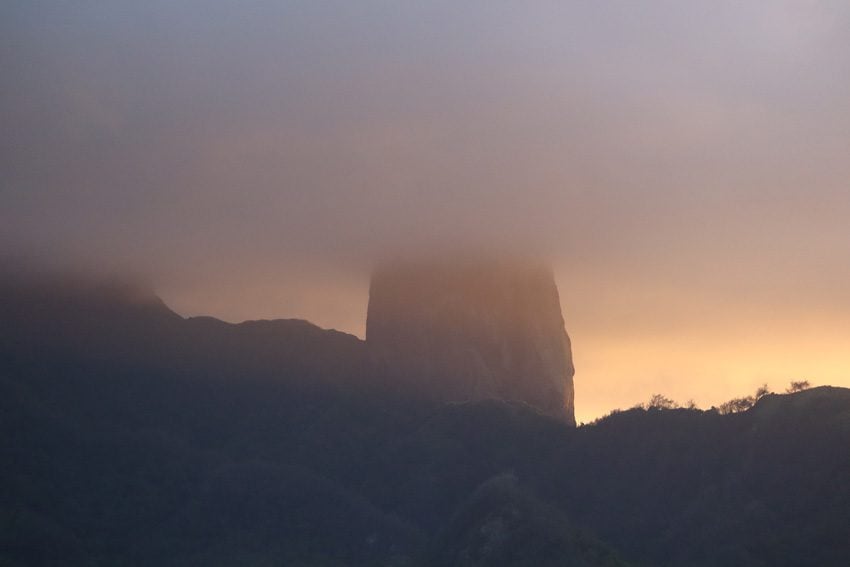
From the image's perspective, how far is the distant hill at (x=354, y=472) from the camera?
13075 centimetres

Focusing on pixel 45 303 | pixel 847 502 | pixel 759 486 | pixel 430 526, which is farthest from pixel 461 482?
pixel 45 303

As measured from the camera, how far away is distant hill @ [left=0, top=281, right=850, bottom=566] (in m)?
131

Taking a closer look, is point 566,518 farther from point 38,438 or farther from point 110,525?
point 38,438

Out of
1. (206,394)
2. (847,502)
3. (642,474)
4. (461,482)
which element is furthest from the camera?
(206,394)

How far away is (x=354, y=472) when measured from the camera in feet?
566

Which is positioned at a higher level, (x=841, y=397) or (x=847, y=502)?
(x=841, y=397)

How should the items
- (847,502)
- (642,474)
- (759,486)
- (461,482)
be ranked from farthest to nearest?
(461,482), (642,474), (759,486), (847,502)

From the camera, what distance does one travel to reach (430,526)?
155m

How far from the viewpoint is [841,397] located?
446 feet

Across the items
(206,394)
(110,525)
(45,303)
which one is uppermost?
(45,303)

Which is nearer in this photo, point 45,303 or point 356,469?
point 356,469

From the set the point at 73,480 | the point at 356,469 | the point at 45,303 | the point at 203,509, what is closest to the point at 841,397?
the point at 356,469

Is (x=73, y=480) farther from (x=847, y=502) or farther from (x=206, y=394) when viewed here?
(x=847, y=502)

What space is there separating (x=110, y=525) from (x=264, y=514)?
62.3 ft
